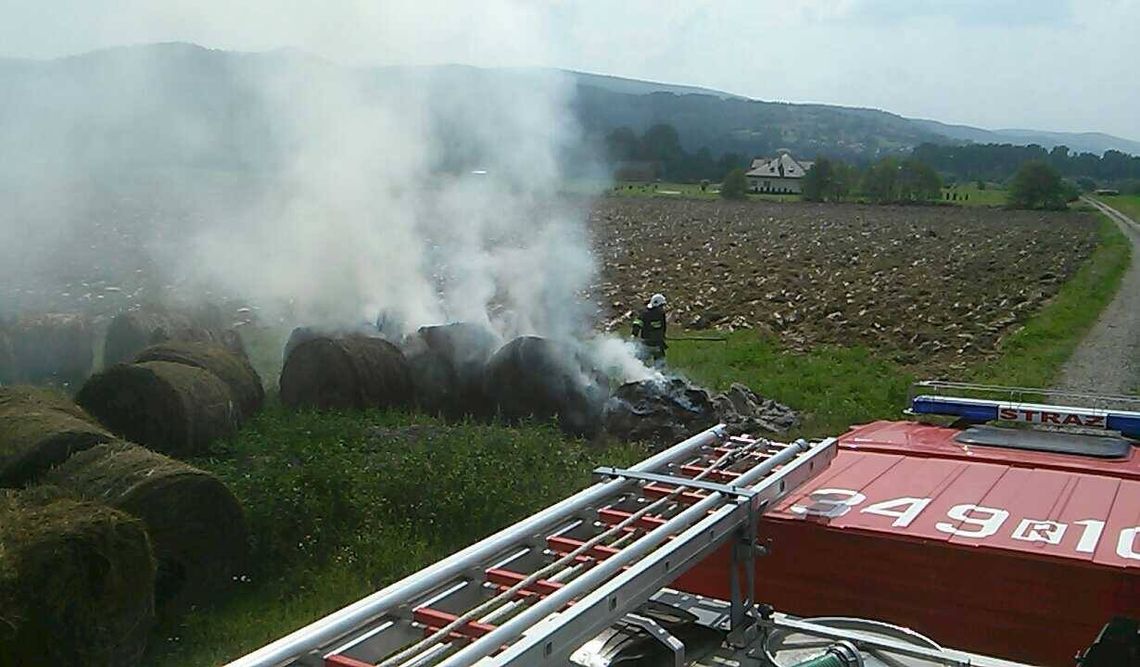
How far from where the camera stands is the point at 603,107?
27.6 meters

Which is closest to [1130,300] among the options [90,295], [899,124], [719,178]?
[90,295]

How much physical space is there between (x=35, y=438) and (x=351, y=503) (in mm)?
2207

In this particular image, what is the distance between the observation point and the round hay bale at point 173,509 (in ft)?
22.5

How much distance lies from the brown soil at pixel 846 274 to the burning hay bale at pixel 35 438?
1213 cm

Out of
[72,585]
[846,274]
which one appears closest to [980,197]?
[846,274]

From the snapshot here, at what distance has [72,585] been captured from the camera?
5.60 meters

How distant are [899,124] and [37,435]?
196 m

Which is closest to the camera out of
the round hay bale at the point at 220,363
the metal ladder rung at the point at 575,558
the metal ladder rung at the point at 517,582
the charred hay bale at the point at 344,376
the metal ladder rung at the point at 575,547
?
the metal ladder rung at the point at 575,558

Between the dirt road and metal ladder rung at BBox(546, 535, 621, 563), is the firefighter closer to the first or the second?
the dirt road

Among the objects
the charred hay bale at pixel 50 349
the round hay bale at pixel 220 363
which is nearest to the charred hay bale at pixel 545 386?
the round hay bale at pixel 220 363

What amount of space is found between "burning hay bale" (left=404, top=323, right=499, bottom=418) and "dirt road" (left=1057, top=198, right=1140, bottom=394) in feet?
26.3

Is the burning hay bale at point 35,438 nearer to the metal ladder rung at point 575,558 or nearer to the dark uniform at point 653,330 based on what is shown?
the metal ladder rung at point 575,558

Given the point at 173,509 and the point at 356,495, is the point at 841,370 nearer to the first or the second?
the point at 356,495

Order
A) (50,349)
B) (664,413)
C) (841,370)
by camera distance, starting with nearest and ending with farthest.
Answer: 1. (664,413)
2. (50,349)
3. (841,370)
